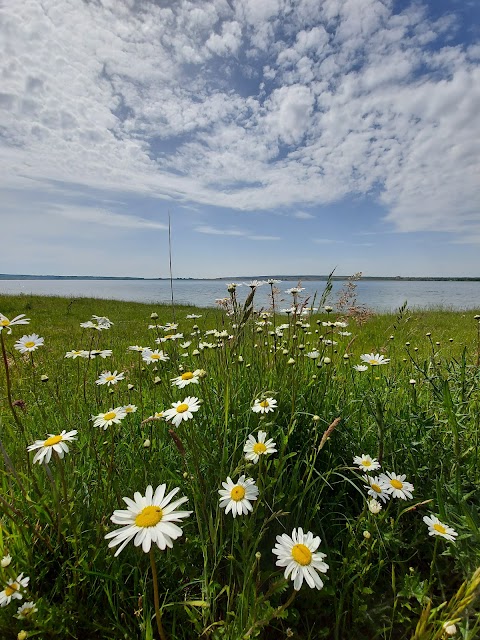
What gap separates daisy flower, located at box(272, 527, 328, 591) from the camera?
940 millimetres

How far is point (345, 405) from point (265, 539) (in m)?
0.95

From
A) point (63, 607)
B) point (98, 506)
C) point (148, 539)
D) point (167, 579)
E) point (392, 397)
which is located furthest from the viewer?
point (392, 397)

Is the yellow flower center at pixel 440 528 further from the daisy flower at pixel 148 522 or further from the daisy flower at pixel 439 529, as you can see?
the daisy flower at pixel 148 522

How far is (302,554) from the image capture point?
39.8 inches

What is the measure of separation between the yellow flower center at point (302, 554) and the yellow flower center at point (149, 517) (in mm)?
423

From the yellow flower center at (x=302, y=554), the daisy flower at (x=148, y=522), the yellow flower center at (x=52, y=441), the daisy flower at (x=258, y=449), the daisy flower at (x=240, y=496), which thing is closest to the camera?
the daisy flower at (x=148, y=522)

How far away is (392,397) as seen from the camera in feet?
8.00

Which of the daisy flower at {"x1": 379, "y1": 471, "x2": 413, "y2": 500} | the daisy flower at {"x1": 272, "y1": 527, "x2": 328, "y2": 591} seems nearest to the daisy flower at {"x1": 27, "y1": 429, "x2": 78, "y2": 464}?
the daisy flower at {"x1": 272, "y1": 527, "x2": 328, "y2": 591}

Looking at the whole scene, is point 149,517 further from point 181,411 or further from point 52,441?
point 52,441

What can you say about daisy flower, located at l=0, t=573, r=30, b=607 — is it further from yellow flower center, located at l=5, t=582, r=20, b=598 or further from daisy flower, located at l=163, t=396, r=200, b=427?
daisy flower, located at l=163, t=396, r=200, b=427

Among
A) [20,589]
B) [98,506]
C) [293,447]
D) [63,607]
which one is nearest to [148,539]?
[20,589]

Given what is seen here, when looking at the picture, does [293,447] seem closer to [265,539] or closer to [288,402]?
[288,402]

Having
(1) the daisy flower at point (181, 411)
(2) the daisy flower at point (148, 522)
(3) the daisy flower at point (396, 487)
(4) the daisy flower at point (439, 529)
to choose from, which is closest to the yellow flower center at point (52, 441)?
(1) the daisy flower at point (181, 411)

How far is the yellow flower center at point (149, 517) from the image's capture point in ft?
3.11
